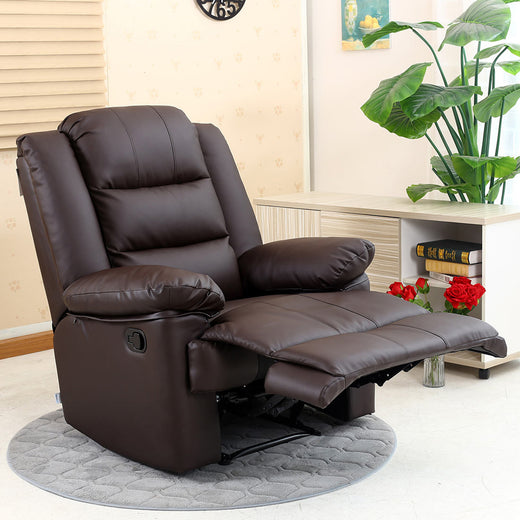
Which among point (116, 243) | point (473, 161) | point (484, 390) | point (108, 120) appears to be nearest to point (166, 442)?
point (116, 243)

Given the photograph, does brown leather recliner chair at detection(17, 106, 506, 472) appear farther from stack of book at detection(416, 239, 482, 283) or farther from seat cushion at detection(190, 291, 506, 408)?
stack of book at detection(416, 239, 482, 283)

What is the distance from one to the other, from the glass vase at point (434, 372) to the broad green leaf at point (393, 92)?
0.90 metres

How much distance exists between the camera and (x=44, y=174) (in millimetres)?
2494

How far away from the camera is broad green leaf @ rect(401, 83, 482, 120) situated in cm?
306

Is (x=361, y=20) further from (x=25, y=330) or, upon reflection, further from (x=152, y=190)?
(x=25, y=330)

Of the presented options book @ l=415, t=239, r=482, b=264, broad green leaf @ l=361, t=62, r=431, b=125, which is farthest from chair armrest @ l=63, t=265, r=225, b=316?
broad green leaf @ l=361, t=62, r=431, b=125

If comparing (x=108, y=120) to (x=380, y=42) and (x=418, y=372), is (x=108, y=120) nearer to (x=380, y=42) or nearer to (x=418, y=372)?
(x=418, y=372)

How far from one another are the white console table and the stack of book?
4cm

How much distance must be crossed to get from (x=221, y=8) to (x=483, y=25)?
4.76 feet

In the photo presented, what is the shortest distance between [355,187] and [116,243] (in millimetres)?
1976

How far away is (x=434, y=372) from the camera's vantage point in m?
2.96

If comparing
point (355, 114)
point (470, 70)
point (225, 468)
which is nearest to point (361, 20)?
point (355, 114)

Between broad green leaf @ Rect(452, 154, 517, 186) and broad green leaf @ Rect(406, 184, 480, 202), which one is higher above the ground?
broad green leaf @ Rect(452, 154, 517, 186)

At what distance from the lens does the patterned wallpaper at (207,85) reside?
142 inches
